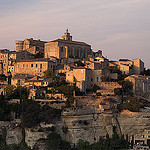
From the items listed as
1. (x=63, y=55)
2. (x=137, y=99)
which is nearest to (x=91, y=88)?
(x=137, y=99)

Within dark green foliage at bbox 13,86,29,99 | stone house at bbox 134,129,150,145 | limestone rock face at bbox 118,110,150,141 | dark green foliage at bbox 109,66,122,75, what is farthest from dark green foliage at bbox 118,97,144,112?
dark green foliage at bbox 13,86,29,99

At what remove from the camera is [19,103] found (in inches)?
2037

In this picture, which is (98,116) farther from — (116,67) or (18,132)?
(116,67)

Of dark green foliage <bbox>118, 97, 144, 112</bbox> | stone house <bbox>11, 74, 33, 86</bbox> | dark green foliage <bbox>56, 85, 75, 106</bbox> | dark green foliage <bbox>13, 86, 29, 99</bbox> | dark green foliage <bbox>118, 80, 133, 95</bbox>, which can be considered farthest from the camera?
stone house <bbox>11, 74, 33, 86</bbox>

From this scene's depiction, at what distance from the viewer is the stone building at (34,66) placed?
208 feet

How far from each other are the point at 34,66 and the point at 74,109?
17268mm

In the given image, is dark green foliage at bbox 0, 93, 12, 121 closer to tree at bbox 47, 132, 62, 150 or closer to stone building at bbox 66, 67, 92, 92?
tree at bbox 47, 132, 62, 150

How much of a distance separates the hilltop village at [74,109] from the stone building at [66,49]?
8.93 metres

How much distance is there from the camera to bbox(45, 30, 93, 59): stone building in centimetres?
7231

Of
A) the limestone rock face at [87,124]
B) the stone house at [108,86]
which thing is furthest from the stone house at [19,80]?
the limestone rock face at [87,124]

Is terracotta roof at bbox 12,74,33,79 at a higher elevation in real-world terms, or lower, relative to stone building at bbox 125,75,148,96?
higher

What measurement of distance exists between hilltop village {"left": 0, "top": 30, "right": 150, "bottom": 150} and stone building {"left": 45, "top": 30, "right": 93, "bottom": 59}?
8.93 metres

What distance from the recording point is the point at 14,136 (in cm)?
4819

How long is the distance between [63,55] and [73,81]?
55.9 ft
